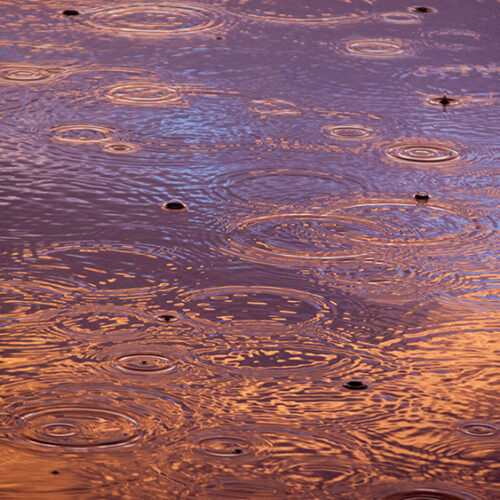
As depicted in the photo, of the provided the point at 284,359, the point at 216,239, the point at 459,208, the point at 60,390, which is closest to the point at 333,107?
the point at 459,208

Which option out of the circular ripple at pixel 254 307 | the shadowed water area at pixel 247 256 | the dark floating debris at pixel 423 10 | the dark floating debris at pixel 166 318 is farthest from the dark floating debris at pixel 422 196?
the dark floating debris at pixel 423 10

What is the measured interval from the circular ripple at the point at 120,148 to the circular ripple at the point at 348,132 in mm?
551

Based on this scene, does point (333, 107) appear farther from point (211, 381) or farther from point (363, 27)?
point (211, 381)

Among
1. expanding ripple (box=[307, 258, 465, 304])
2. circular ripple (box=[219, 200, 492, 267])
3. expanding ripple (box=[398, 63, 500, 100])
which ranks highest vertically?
expanding ripple (box=[398, 63, 500, 100])

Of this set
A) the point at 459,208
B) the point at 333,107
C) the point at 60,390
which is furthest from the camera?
the point at 333,107

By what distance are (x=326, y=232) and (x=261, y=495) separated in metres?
0.99

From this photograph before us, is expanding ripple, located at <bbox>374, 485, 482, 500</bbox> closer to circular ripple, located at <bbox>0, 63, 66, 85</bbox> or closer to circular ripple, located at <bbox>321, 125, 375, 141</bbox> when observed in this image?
circular ripple, located at <bbox>321, 125, 375, 141</bbox>

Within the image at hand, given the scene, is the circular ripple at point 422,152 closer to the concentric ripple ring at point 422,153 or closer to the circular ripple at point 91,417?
the concentric ripple ring at point 422,153

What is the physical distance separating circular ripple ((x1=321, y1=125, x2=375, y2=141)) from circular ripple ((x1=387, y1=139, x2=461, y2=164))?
105 millimetres

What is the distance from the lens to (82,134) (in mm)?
2900

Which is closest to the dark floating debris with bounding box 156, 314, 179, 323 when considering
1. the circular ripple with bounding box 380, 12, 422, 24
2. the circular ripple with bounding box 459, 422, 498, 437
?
the circular ripple with bounding box 459, 422, 498, 437

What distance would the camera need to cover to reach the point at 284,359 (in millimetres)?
1935

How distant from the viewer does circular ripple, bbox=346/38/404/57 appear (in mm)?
3564

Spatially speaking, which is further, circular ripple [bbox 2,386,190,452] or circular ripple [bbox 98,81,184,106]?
circular ripple [bbox 98,81,184,106]
